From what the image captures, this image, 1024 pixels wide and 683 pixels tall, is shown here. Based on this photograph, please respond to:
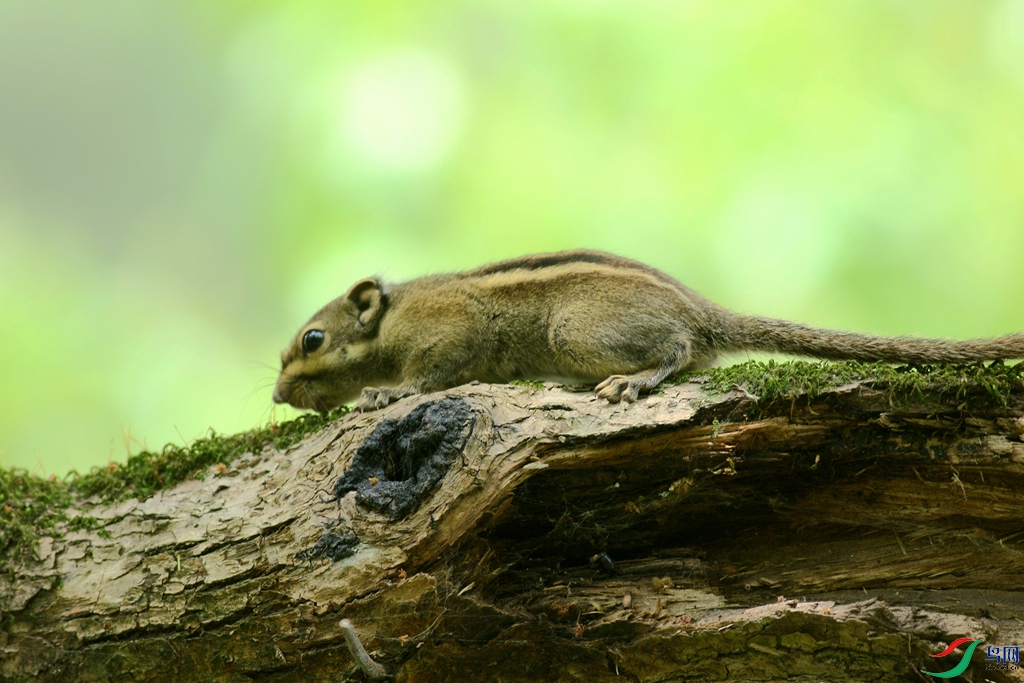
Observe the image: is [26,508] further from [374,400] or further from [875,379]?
[875,379]

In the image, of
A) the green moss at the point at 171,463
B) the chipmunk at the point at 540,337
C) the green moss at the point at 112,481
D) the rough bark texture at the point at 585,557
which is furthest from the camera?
the chipmunk at the point at 540,337

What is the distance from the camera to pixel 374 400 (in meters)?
4.91

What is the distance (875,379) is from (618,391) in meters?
1.22

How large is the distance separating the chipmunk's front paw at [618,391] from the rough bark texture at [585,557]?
11 centimetres

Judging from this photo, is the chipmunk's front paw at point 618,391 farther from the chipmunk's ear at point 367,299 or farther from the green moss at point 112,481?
the chipmunk's ear at point 367,299

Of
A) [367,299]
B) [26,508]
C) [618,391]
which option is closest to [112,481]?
[26,508]

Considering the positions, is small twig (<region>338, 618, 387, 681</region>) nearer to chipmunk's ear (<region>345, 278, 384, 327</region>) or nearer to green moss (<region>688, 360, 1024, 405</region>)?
green moss (<region>688, 360, 1024, 405</region>)

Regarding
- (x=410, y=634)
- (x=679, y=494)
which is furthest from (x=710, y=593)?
(x=410, y=634)

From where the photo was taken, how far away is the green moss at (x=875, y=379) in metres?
3.51

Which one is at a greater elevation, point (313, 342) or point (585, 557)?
point (313, 342)

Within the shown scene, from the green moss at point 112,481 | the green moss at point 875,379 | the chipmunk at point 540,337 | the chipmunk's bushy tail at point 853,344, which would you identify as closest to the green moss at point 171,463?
the green moss at point 112,481

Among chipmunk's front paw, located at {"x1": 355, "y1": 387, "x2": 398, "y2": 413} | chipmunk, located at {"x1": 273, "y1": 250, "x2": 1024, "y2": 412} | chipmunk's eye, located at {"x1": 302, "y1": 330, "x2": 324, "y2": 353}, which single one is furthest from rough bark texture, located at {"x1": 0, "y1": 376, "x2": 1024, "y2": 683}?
chipmunk's eye, located at {"x1": 302, "y1": 330, "x2": 324, "y2": 353}

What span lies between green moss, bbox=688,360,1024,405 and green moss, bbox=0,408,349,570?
238 centimetres

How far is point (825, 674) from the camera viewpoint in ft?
11.4
